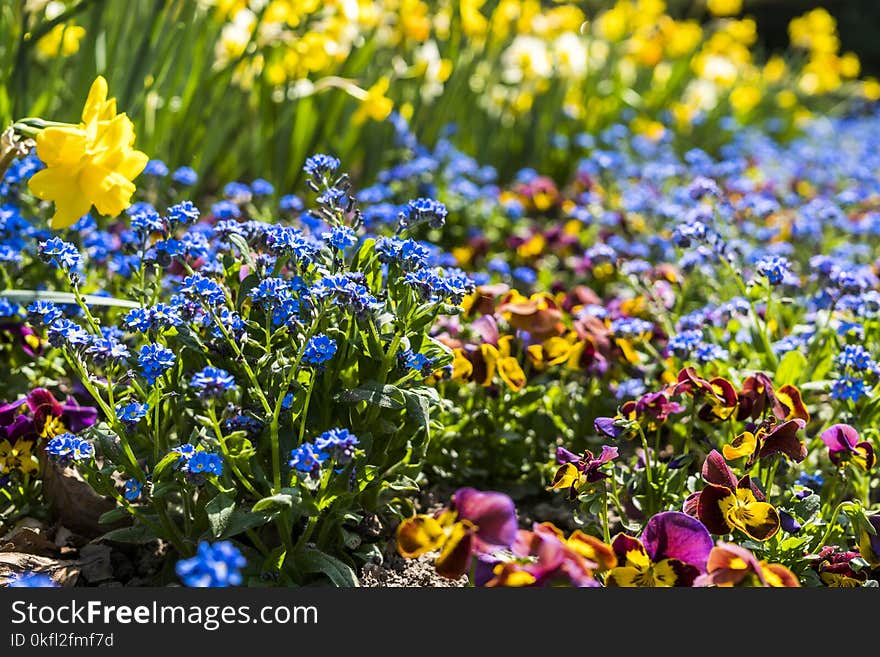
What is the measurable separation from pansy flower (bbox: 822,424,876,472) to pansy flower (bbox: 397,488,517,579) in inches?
29.6

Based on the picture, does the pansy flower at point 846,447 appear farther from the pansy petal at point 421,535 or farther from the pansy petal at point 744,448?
the pansy petal at point 421,535

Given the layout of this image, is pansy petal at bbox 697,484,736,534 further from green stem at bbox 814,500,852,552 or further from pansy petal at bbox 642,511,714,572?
green stem at bbox 814,500,852,552

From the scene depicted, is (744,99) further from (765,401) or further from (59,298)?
(59,298)

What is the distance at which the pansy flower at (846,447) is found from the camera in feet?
5.86

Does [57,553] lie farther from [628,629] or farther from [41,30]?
Result: [41,30]

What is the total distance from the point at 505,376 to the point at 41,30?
1453 mm

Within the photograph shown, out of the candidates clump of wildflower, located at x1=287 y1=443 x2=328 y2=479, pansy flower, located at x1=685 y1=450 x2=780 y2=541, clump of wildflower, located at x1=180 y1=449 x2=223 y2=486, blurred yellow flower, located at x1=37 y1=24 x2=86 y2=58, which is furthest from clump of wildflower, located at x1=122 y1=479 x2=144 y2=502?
blurred yellow flower, located at x1=37 y1=24 x2=86 y2=58

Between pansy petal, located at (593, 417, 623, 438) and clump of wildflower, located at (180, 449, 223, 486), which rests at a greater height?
pansy petal, located at (593, 417, 623, 438)

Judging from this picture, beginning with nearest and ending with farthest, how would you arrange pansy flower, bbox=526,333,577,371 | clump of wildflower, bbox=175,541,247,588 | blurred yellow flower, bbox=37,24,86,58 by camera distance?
clump of wildflower, bbox=175,541,247,588 → pansy flower, bbox=526,333,577,371 → blurred yellow flower, bbox=37,24,86,58

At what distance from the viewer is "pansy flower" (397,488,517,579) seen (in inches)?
53.5

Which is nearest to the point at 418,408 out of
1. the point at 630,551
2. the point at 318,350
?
the point at 318,350

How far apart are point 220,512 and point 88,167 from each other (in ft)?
2.21

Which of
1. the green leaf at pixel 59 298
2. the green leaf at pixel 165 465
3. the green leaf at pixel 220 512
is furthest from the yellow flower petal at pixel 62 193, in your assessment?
the green leaf at pixel 220 512

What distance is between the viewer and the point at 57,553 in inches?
73.8
